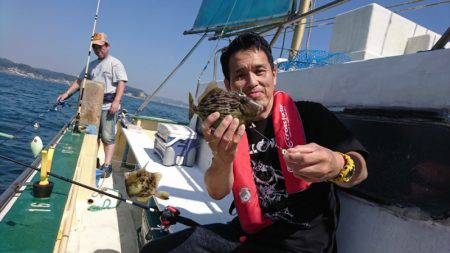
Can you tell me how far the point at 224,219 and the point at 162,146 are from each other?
7.77 feet

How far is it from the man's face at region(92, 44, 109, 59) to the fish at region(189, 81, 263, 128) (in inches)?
201

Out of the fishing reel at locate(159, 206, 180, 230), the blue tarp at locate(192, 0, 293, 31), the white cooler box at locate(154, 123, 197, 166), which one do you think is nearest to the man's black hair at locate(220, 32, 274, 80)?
Result: the fishing reel at locate(159, 206, 180, 230)

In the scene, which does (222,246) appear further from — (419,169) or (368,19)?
(368,19)

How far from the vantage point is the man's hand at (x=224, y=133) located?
5.27 feet

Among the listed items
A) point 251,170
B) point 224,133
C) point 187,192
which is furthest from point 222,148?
point 187,192

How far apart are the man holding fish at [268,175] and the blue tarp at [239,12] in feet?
9.13

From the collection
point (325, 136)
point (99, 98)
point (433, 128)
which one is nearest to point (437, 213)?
point (433, 128)

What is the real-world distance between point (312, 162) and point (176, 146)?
4086 mm

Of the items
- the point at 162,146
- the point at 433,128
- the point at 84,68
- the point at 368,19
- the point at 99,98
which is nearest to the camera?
the point at 433,128

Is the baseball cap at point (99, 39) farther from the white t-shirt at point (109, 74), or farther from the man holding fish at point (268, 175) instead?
the man holding fish at point (268, 175)

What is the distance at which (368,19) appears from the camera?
4.42 metres

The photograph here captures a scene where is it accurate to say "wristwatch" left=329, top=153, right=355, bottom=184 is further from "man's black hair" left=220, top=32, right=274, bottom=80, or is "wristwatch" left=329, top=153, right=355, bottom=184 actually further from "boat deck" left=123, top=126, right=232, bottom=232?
"boat deck" left=123, top=126, right=232, bottom=232

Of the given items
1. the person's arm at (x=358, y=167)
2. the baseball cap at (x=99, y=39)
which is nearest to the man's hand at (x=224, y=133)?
the person's arm at (x=358, y=167)

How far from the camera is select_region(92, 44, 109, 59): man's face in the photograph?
241 inches
